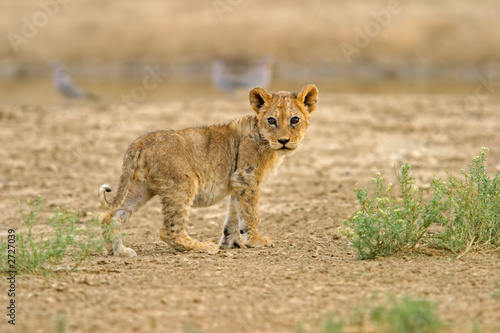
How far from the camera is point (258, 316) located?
445cm

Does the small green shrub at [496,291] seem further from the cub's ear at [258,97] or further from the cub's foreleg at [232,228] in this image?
the cub's ear at [258,97]

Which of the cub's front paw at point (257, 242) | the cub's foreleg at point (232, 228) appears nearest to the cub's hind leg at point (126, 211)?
the cub's foreleg at point (232, 228)

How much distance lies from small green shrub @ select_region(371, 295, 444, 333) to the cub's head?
8.99ft

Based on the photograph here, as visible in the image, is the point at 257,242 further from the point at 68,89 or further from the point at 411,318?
the point at 68,89

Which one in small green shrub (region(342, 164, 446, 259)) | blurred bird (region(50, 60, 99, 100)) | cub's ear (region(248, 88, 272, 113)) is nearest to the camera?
small green shrub (region(342, 164, 446, 259))

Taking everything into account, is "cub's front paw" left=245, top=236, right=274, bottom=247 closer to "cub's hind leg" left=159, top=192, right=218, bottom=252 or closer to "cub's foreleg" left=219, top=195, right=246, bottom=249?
"cub's foreleg" left=219, top=195, right=246, bottom=249

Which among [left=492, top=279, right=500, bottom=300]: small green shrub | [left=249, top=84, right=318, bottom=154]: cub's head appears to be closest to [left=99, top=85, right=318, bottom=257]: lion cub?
[left=249, top=84, right=318, bottom=154]: cub's head

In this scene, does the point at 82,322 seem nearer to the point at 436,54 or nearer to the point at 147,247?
the point at 147,247

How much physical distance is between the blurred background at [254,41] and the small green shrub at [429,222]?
1839 cm

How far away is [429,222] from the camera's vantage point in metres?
6.12

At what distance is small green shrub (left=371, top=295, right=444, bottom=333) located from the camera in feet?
13.0

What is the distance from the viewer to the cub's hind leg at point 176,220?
6.43 metres

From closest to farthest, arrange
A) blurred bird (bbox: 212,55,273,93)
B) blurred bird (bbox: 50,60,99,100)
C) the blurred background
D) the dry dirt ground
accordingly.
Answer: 1. the dry dirt ground
2. blurred bird (bbox: 50,60,99,100)
3. blurred bird (bbox: 212,55,273,93)
4. the blurred background

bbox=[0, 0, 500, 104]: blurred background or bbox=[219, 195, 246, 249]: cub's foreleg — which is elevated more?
bbox=[0, 0, 500, 104]: blurred background
